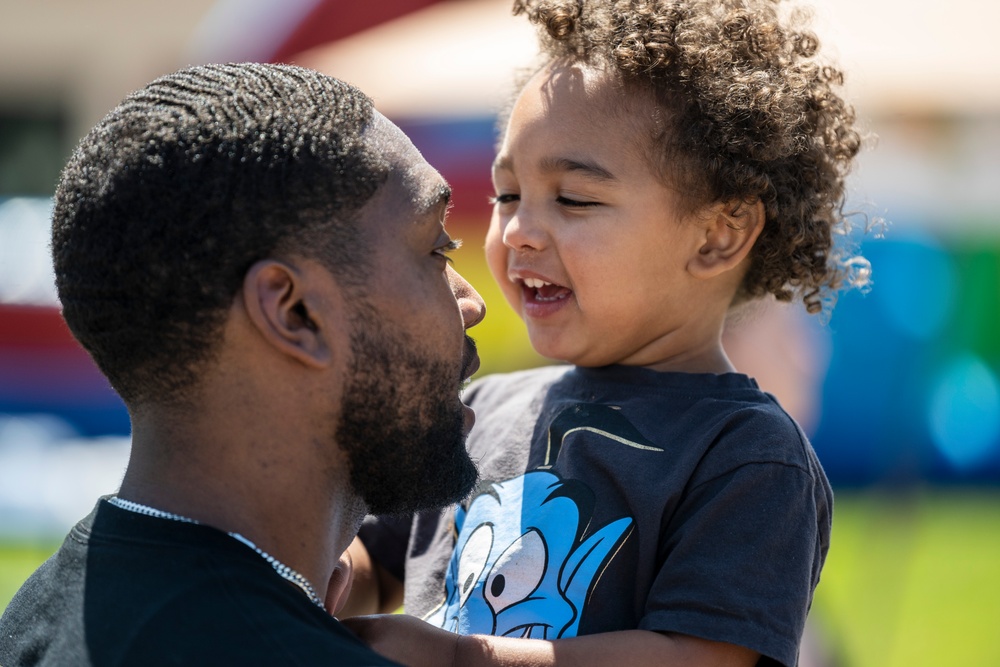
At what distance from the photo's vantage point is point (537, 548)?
2.32 meters

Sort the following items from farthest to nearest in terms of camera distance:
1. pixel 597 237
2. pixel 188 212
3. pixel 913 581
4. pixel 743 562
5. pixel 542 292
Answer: pixel 913 581, pixel 542 292, pixel 597 237, pixel 743 562, pixel 188 212

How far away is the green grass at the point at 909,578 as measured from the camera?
5.93 meters

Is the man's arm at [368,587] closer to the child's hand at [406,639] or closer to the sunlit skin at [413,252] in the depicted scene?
the child's hand at [406,639]

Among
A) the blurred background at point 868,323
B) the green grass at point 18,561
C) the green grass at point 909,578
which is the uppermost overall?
the blurred background at point 868,323

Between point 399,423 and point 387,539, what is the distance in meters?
0.89

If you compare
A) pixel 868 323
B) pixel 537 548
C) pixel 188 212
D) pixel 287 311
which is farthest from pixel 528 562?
pixel 868 323

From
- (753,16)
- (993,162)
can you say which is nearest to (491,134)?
(993,162)

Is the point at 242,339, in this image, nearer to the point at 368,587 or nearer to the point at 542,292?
the point at 542,292

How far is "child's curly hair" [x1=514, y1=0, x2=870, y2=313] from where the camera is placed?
8.54 ft

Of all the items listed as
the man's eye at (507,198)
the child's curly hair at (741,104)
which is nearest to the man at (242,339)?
the man's eye at (507,198)

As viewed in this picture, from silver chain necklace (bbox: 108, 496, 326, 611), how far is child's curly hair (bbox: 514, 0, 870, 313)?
1282mm

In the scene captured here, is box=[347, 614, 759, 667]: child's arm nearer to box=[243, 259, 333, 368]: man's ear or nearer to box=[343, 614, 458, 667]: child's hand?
box=[343, 614, 458, 667]: child's hand

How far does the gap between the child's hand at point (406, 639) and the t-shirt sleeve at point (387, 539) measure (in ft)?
2.52

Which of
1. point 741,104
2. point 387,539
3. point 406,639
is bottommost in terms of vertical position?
point 387,539
